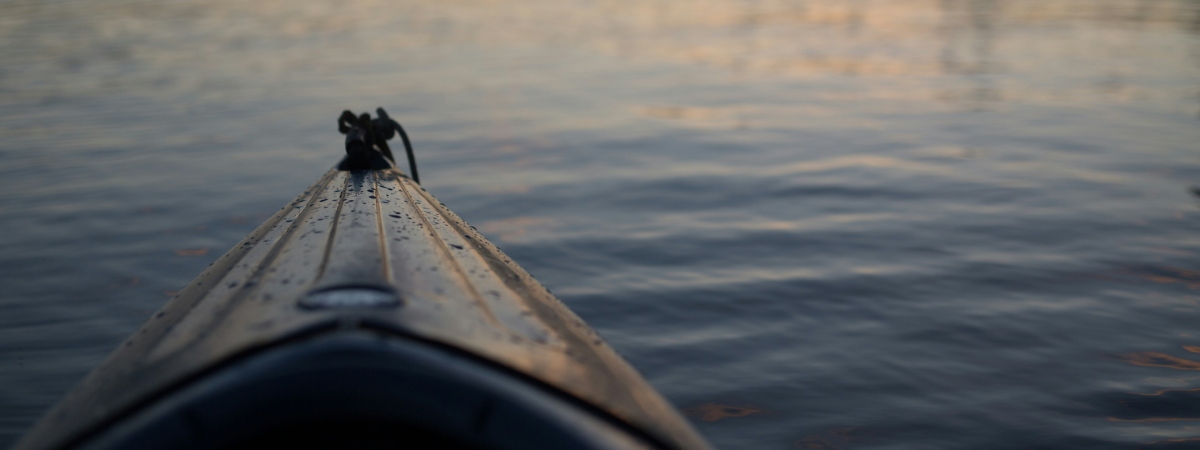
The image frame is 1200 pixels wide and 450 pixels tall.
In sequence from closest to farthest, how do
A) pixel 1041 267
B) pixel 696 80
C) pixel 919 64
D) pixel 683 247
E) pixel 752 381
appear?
pixel 752 381, pixel 1041 267, pixel 683 247, pixel 696 80, pixel 919 64

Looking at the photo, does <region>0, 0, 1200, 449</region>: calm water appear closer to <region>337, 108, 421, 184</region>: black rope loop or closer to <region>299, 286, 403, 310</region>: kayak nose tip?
<region>337, 108, 421, 184</region>: black rope loop

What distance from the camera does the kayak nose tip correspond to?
1691 mm

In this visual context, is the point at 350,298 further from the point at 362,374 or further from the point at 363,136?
the point at 363,136

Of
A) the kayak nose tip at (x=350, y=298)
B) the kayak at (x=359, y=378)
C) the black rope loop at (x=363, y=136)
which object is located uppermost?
the black rope loop at (x=363, y=136)

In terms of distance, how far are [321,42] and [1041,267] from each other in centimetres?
1324

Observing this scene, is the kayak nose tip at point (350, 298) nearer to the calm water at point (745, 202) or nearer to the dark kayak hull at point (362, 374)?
the dark kayak hull at point (362, 374)

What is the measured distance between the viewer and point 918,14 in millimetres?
21688

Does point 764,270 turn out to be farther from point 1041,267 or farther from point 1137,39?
point 1137,39

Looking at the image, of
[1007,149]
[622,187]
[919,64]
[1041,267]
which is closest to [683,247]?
[622,187]

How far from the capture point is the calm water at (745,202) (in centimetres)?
377

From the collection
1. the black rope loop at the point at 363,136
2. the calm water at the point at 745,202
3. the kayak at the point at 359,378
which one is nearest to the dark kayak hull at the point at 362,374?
the kayak at the point at 359,378

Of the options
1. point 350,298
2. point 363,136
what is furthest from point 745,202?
point 350,298

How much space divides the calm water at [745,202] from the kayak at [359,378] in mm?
1755

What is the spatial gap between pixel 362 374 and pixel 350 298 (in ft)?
1.02
